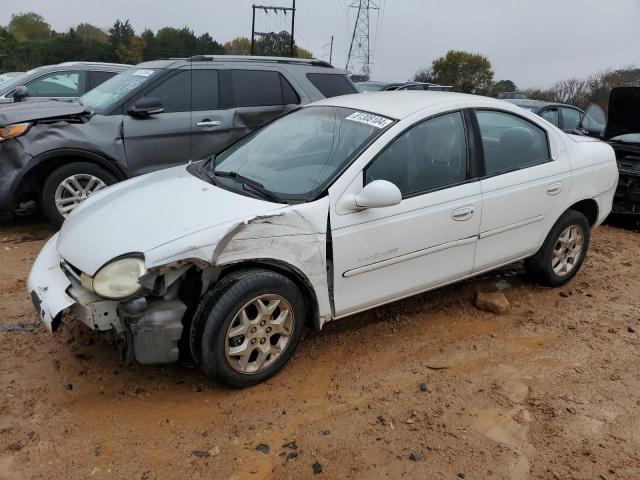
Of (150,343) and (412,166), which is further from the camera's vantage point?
(412,166)

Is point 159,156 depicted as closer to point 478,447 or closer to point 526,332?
point 526,332

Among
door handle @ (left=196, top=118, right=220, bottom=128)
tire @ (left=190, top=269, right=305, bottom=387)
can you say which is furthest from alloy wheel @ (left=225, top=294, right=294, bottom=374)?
door handle @ (left=196, top=118, right=220, bottom=128)

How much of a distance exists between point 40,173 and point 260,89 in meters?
2.59

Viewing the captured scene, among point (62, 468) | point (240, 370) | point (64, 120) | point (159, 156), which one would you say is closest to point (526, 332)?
point (240, 370)

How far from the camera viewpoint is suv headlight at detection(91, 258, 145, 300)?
9.08ft

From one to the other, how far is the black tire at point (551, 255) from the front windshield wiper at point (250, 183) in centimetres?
246

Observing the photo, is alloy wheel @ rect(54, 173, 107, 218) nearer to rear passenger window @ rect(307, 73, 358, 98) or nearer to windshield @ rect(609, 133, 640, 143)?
rear passenger window @ rect(307, 73, 358, 98)

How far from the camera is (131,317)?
2.77 meters

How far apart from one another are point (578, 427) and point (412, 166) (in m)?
1.81

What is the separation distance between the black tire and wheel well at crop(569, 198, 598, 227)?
11cm

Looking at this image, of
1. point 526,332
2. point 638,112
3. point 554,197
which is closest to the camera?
point 526,332

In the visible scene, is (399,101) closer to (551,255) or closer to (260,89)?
(551,255)

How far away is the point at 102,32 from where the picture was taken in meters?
77.1

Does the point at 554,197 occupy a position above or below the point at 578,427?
above
